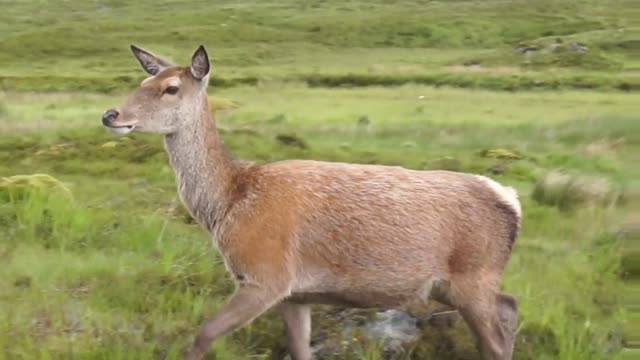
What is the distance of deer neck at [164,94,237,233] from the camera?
9062 millimetres

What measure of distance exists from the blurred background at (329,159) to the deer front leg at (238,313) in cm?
80

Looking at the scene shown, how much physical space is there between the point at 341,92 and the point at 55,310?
4253 centimetres

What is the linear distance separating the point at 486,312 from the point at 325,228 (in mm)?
1572

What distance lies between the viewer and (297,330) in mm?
9094

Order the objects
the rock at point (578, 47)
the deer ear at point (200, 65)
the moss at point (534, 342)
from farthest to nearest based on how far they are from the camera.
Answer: the rock at point (578, 47), the moss at point (534, 342), the deer ear at point (200, 65)

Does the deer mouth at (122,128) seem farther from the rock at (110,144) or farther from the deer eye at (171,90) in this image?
the rock at (110,144)

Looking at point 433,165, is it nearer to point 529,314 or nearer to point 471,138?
point 471,138

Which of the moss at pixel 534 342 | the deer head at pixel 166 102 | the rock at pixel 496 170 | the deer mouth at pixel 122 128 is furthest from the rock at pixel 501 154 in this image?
the deer mouth at pixel 122 128

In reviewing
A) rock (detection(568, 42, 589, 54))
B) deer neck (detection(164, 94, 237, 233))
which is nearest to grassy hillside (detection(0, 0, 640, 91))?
rock (detection(568, 42, 589, 54))

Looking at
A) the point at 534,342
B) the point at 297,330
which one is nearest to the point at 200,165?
the point at 297,330

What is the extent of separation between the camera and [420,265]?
859 centimetres

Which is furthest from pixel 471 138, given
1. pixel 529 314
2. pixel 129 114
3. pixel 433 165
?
pixel 129 114

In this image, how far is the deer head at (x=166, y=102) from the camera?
8.78 meters

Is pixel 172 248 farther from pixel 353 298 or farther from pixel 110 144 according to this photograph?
pixel 110 144
